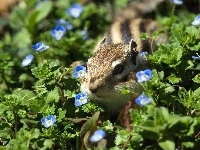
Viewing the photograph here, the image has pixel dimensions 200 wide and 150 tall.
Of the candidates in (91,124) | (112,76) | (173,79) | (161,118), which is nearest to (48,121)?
(91,124)

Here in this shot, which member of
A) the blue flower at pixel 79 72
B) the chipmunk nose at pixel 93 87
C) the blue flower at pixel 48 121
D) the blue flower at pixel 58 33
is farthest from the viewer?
the blue flower at pixel 58 33

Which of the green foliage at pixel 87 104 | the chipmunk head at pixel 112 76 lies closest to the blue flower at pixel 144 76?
the green foliage at pixel 87 104

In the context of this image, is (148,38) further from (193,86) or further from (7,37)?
(7,37)

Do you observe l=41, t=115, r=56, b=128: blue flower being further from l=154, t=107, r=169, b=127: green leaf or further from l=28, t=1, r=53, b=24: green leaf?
l=28, t=1, r=53, b=24: green leaf

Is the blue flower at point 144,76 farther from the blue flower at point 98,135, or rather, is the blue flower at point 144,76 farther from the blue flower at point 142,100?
the blue flower at point 98,135

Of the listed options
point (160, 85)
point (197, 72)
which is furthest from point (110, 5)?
point (160, 85)

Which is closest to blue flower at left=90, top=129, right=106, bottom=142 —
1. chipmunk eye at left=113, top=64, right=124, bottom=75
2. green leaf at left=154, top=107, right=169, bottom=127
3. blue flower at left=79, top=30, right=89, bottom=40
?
green leaf at left=154, top=107, right=169, bottom=127

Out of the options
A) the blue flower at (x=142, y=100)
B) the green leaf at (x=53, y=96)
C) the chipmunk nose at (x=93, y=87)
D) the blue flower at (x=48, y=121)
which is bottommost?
the blue flower at (x=48, y=121)
